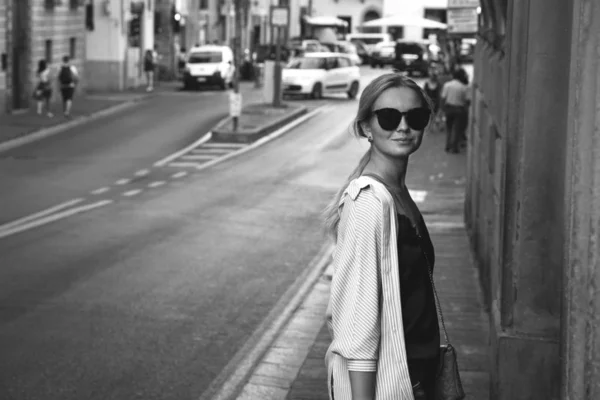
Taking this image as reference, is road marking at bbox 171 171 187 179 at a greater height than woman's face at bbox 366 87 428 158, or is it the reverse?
woman's face at bbox 366 87 428 158

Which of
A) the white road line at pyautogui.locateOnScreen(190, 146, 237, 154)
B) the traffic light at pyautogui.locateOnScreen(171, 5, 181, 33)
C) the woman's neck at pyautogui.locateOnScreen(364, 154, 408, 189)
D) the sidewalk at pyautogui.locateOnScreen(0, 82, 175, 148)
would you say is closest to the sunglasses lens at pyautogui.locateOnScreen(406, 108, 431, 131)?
the woman's neck at pyautogui.locateOnScreen(364, 154, 408, 189)

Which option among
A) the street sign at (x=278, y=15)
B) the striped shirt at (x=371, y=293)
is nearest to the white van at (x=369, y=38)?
the street sign at (x=278, y=15)

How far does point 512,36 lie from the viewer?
8.41 m

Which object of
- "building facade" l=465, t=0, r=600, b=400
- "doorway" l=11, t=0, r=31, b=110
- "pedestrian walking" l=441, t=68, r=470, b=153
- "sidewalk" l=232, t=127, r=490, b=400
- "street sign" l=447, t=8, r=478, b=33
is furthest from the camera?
"doorway" l=11, t=0, r=31, b=110

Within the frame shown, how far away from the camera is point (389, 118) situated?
455 cm

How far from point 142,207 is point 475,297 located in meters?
8.09

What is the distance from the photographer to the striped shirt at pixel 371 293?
14.2ft

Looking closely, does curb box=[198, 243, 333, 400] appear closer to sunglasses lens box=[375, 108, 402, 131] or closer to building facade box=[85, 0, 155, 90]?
sunglasses lens box=[375, 108, 402, 131]

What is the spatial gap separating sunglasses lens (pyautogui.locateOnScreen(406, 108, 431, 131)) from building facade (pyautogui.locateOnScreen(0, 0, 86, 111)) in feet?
104

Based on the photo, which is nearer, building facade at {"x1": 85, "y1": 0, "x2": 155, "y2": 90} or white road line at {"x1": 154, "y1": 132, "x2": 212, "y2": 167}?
white road line at {"x1": 154, "y1": 132, "x2": 212, "y2": 167}

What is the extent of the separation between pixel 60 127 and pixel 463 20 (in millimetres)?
12049

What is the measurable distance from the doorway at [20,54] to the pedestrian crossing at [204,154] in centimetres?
848

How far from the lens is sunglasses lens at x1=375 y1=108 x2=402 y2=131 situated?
4.54m

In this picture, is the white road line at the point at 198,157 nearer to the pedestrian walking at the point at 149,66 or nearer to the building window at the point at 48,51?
Answer: the building window at the point at 48,51
